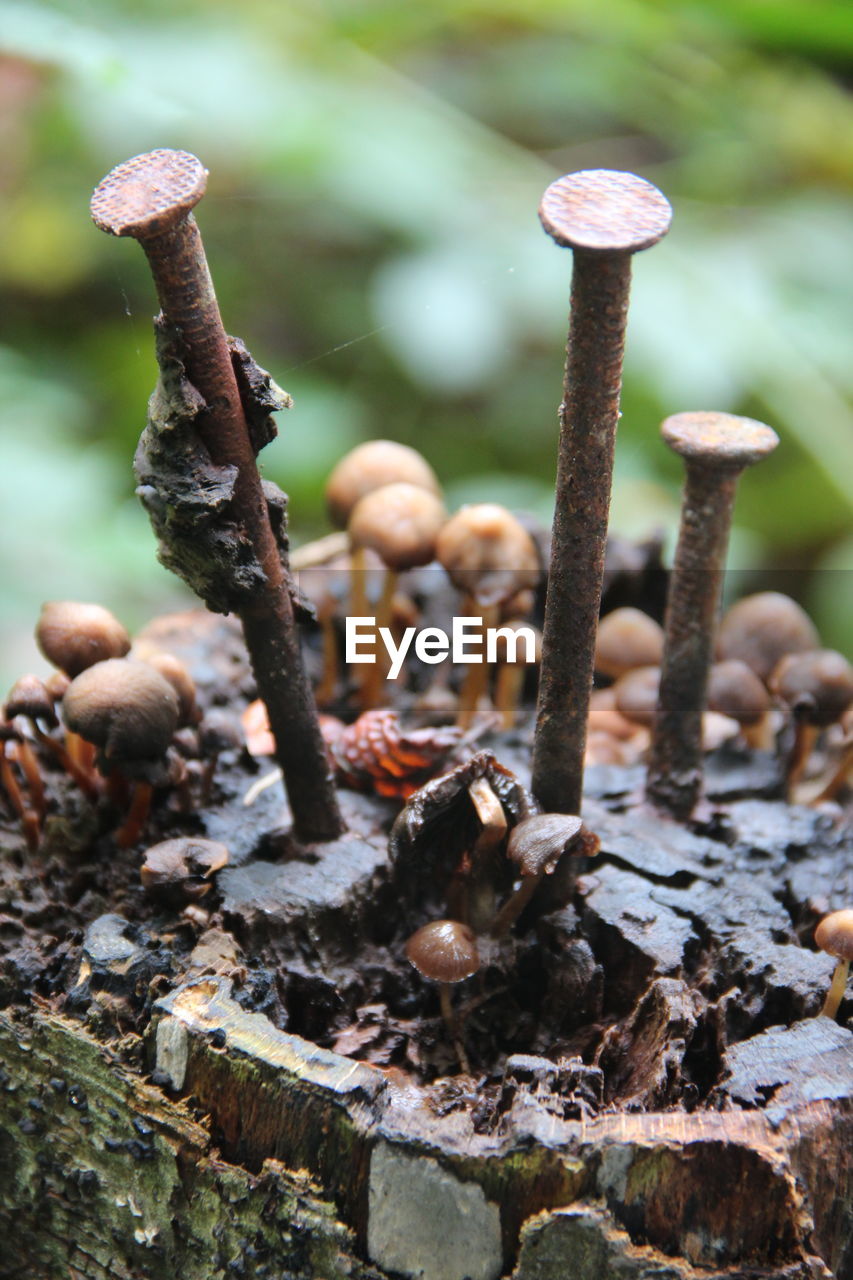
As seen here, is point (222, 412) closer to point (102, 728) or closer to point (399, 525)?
point (102, 728)

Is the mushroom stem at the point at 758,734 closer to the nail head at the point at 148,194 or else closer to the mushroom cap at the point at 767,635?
the mushroom cap at the point at 767,635

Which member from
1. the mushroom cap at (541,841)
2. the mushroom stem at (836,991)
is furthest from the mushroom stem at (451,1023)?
the mushroom stem at (836,991)

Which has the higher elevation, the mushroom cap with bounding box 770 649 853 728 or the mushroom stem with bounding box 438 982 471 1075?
the mushroom cap with bounding box 770 649 853 728

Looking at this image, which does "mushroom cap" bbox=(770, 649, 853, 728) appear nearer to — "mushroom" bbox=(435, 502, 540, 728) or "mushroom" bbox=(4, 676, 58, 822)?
"mushroom" bbox=(435, 502, 540, 728)

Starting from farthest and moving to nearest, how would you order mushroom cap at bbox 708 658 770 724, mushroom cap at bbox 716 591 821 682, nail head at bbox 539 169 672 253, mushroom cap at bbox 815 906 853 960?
mushroom cap at bbox 716 591 821 682 → mushroom cap at bbox 708 658 770 724 → mushroom cap at bbox 815 906 853 960 → nail head at bbox 539 169 672 253

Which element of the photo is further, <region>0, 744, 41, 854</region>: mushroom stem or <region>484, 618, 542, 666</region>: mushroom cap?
<region>484, 618, 542, 666</region>: mushroom cap

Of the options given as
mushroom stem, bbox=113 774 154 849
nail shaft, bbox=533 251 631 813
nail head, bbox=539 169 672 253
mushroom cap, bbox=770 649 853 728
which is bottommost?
mushroom stem, bbox=113 774 154 849

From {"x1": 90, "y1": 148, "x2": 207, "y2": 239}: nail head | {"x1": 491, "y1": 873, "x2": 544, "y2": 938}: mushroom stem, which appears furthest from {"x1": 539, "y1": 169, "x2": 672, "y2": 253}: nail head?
{"x1": 491, "y1": 873, "x2": 544, "y2": 938}: mushroom stem
